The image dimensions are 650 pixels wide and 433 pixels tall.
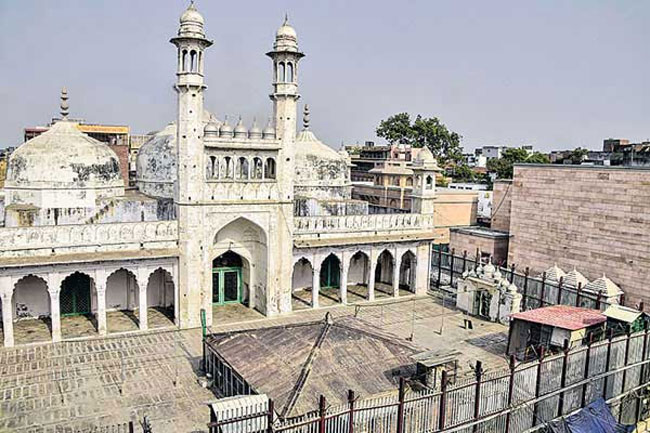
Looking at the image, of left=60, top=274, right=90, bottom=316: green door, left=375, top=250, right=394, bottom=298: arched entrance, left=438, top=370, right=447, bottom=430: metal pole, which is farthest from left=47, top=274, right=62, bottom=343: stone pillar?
left=375, top=250, right=394, bottom=298: arched entrance

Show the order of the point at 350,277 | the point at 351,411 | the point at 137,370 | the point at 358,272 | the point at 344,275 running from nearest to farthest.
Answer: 1. the point at 351,411
2. the point at 137,370
3. the point at 344,275
4. the point at 350,277
5. the point at 358,272

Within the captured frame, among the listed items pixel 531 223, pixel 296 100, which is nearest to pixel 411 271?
pixel 531 223

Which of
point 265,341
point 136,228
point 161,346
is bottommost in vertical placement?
point 161,346

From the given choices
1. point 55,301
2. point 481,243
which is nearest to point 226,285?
point 55,301

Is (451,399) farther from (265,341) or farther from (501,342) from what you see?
(501,342)

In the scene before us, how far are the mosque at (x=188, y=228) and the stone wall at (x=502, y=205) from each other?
6.21 metres

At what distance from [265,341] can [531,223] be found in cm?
1647

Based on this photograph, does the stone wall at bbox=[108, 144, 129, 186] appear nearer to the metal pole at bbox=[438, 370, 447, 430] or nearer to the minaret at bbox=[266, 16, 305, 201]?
the minaret at bbox=[266, 16, 305, 201]

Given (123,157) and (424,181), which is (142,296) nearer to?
(424,181)

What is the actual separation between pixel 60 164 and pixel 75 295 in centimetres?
607

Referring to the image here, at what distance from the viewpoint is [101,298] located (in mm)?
20031

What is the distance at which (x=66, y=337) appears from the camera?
19703 mm

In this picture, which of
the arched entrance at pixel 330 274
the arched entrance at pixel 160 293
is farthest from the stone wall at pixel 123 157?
the arched entrance at pixel 330 274

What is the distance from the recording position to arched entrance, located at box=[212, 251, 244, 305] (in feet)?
79.3
